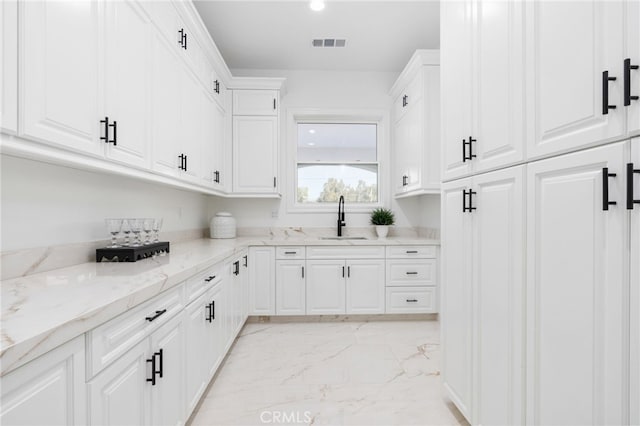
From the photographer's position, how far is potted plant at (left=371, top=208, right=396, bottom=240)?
3.90 metres

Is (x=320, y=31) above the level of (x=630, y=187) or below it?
above

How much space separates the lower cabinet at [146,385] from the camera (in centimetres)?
98

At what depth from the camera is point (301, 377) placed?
2297 millimetres

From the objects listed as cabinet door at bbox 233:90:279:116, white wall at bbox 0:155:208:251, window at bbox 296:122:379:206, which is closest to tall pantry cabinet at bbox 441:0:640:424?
white wall at bbox 0:155:208:251

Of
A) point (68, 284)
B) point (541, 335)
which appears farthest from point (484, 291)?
point (68, 284)

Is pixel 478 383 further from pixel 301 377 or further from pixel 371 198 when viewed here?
pixel 371 198

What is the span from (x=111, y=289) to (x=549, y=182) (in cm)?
153

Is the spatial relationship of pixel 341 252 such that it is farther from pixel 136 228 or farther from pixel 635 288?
pixel 635 288

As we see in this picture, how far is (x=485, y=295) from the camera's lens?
1503 millimetres

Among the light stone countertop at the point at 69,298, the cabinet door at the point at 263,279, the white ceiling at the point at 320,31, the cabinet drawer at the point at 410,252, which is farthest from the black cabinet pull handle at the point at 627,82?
the cabinet door at the point at 263,279

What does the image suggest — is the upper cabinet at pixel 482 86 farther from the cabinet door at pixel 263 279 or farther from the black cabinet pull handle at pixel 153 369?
the cabinet door at pixel 263 279

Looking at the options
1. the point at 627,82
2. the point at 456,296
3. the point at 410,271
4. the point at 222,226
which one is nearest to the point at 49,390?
the point at 627,82

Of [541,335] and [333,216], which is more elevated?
[333,216]

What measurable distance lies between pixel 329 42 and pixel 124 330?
10.8 ft
